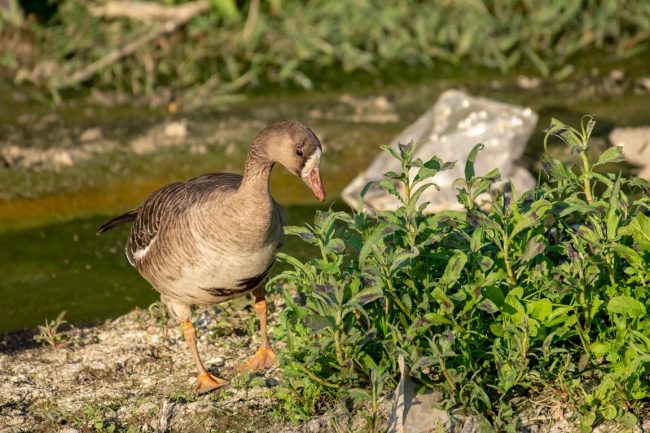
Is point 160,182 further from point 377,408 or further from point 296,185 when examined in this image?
point 377,408

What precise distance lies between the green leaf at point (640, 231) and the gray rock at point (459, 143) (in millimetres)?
2757

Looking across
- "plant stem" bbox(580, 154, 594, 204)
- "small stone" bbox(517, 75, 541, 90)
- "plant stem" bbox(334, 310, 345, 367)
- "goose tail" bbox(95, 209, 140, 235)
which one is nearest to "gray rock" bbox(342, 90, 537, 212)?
"small stone" bbox(517, 75, 541, 90)

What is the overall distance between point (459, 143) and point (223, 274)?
3.02 m

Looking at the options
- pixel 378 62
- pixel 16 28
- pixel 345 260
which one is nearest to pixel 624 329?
pixel 345 260

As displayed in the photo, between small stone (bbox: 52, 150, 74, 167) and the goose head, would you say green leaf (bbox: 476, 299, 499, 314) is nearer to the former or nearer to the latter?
the goose head

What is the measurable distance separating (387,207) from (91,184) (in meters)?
1.91

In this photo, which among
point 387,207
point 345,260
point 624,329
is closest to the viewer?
point 624,329

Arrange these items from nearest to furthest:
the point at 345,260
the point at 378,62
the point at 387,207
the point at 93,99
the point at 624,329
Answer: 1. the point at 624,329
2. the point at 345,260
3. the point at 387,207
4. the point at 93,99
5. the point at 378,62

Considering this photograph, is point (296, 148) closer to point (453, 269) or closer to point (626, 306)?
point (453, 269)

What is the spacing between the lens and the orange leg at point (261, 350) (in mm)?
4867

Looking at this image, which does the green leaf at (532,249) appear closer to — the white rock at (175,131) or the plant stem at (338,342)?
the plant stem at (338,342)

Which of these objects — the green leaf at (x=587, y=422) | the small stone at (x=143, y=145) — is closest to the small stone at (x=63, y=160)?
the small stone at (x=143, y=145)

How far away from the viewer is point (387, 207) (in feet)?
23.3

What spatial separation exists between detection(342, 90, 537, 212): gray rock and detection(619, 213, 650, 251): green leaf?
2757mm
